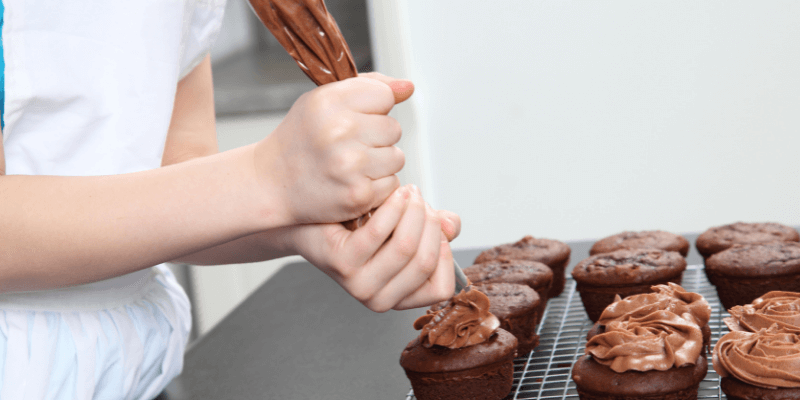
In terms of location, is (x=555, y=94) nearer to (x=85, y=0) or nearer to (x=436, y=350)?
(x=436, y=350)

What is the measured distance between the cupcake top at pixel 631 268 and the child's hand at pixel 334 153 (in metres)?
0.91

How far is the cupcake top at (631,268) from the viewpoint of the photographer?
143cm

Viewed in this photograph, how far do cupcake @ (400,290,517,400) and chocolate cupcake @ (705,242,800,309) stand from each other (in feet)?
1.76

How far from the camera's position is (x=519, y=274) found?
151 centimetres

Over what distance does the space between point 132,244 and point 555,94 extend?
2.73 metres

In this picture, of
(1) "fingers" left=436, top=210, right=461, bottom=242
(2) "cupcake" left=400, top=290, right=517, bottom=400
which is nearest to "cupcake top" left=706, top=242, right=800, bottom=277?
(2) "cupcake" left=400, top=290, right=517, bottom=400

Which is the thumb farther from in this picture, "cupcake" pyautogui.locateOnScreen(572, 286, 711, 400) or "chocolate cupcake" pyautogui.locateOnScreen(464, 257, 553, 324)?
"chocolate cupcake" pyautogui.locateOnScreen(464, 257, 553, 324)

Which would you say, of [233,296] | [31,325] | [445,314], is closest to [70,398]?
[31,325]

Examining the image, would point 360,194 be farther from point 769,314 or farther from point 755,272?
point 755,272

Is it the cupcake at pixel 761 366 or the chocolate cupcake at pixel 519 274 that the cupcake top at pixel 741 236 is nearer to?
the chocolate cupcake at pixel 519 274

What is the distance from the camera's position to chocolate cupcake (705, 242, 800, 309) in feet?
4.39

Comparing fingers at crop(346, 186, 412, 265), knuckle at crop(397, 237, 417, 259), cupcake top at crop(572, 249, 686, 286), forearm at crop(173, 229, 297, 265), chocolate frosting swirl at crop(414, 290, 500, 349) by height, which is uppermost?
fingers at crop(346, 186, 412, 265)

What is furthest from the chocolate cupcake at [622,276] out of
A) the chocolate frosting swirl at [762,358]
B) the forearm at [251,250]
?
the forearm at [251,250]

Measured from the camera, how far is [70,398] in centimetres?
87
